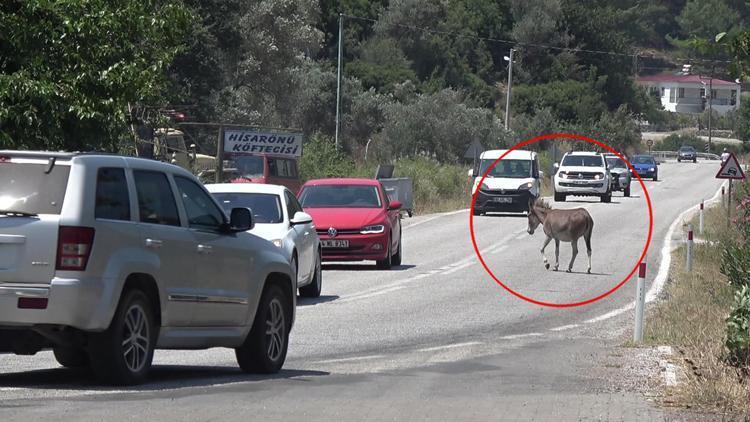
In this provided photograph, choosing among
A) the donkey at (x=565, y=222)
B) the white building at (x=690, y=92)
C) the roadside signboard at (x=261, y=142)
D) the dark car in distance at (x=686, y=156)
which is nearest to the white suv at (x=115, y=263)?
the donkey at (x=565, y=222)

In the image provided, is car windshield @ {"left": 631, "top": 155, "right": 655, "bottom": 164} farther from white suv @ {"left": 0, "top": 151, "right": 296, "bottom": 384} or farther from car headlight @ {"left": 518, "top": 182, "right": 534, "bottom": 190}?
white suv @ {"left": 0, "top": 151, "right": 296, "bottom": 384}

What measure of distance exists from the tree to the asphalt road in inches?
158

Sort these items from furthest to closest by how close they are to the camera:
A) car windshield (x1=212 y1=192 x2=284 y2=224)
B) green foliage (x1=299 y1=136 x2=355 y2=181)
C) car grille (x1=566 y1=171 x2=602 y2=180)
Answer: green foliage (x1=299 y1=136 x2=355 y2=181) → car grille (x1=566 y1=171 x2=602 y2=180) → car windshield (x1=212 y1=192 x2=284 y2=224)

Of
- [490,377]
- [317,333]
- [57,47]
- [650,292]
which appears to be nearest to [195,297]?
[490,377]

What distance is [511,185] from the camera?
4341 centimetres

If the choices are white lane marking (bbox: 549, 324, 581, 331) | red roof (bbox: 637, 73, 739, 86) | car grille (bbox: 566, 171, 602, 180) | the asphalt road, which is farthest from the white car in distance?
red roof (bbox: 637, 73, 739, 86)

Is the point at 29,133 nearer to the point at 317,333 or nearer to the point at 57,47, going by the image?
the point at 57,47

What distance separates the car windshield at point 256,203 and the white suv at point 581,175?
958 inches

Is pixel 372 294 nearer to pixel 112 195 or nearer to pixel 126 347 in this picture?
pixel 126 347

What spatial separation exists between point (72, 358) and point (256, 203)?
8545 mm

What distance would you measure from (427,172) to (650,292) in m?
30.1

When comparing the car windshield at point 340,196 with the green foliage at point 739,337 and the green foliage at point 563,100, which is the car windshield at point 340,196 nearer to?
the green foliage at point 739,337

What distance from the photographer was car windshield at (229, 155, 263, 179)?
40.1 meters

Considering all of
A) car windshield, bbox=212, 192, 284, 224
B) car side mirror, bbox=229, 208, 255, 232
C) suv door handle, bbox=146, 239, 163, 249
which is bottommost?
car windshield, bbox=212, 192, 284, 224
